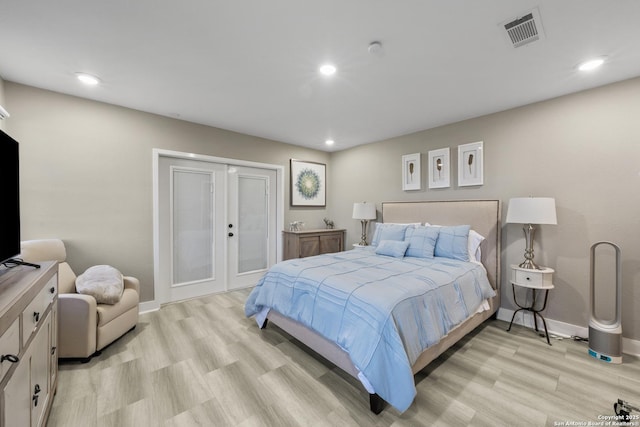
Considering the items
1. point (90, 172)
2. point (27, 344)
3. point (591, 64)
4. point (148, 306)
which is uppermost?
point (591, 64)

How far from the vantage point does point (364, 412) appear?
172cm

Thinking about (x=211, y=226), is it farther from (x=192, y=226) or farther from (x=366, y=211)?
(x=366, y=211)

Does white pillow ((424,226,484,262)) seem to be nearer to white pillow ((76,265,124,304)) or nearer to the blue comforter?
the blue comforter

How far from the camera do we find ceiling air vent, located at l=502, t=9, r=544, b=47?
166 centimetres

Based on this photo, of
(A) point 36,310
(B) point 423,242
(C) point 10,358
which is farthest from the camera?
(B) point 423,242

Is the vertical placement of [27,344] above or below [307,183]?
below

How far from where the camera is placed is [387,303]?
1.78m

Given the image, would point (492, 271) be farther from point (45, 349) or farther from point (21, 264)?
point (21, 264)

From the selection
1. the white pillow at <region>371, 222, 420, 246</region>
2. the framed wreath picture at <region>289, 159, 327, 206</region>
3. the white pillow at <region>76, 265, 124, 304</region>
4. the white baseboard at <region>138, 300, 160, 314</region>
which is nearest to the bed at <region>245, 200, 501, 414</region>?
the white pillow at <region>371, 222, 420, 246</region>

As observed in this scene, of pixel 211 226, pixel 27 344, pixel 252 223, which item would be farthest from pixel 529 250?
pixel 211 226

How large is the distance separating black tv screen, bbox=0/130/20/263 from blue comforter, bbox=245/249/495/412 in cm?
185

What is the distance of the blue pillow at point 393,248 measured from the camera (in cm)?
329

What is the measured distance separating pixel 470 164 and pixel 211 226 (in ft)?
12.6

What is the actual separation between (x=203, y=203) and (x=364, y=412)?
336cm
